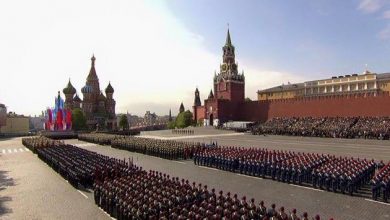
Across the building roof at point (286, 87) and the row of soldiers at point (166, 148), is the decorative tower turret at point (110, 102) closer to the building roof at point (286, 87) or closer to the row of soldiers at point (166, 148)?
the building roof at point (286, 87)

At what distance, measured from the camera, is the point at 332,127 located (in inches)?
1576

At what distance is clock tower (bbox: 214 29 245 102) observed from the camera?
209 ft

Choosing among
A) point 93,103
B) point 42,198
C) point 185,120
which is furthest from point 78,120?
point 42,198

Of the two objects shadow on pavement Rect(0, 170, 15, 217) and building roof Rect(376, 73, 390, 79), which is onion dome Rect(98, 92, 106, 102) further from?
shadow on pavement Rect(0, 170, 15, 217)

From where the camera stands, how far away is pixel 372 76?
2591 inches

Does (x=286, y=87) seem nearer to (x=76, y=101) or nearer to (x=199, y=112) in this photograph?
(x=199, y=112)

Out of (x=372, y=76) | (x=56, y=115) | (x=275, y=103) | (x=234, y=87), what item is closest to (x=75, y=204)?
(x=56, y=115)

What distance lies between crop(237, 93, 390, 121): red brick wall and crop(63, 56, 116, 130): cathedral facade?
114 feet

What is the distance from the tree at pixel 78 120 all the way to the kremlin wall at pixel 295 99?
23.5 meters

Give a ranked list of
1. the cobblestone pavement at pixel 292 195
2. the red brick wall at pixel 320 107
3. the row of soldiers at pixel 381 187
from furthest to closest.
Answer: the red brick wall at pixel 320 107 < the row of soldiers at pixel 381 187 < the cobblestone pavement at pixel 292 195

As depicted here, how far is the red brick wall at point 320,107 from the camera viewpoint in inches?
1626

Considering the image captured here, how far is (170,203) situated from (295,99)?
43.8 meters

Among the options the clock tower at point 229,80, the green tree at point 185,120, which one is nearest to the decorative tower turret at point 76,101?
the green tree at point 185,120

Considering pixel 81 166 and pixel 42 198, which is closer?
pixel 42 198
